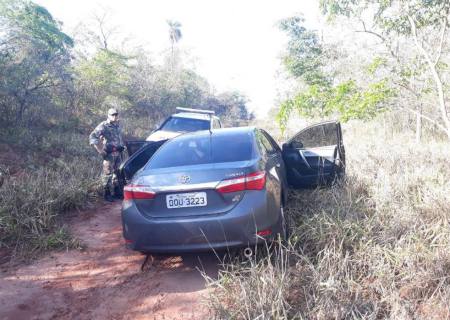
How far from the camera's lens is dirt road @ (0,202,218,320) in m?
2.85

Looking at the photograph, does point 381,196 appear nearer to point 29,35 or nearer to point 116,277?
point 116,277

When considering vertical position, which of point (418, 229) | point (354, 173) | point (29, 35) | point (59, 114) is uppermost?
point (29, 35)

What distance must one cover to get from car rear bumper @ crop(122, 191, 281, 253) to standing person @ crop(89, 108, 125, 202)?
324cm

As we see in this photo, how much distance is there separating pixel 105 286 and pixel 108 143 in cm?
349

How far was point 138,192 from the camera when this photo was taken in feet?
10.7

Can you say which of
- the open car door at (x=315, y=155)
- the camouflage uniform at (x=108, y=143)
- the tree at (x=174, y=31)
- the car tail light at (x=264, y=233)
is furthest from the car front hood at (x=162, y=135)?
the tree at (x=174, y=31)

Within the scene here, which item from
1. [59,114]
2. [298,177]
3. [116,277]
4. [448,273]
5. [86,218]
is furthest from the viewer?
[59,114]

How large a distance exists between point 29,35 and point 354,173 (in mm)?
9375

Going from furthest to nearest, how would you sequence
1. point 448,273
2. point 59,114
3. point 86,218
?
point 59,114
point 86,218
point 448,273

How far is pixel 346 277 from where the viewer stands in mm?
2766

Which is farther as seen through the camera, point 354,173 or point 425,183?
point 354,173

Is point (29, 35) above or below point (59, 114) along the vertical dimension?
above

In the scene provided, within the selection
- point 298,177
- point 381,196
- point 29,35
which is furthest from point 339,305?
point 29,35

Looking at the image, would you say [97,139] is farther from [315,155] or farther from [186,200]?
[315,155]
